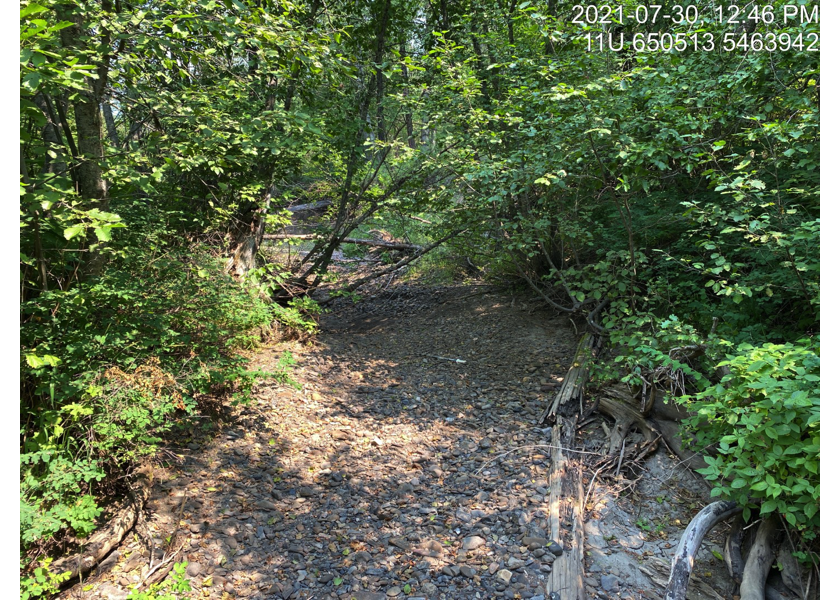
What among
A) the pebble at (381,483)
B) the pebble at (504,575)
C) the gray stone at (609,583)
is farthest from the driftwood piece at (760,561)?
the pebble at (504,575)

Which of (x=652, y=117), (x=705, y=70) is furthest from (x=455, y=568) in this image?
(x=705, y=70)

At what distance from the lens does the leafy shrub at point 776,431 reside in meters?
2.44

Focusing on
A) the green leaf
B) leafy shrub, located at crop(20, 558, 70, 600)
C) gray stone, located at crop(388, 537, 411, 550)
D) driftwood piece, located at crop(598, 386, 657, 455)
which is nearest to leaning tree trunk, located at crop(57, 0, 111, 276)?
the green leaf

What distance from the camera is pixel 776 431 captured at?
2.54 metres

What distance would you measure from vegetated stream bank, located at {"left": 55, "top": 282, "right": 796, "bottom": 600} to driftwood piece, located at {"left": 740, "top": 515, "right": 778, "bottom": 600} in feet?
0.81

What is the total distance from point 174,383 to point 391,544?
1965 millimetres

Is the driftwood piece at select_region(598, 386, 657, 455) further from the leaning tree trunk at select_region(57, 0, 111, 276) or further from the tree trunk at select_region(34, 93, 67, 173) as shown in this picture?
the tree trunk at select_region(34, 93, 67, 173)

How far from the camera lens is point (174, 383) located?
3676 mm

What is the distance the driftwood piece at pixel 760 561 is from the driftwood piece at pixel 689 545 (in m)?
0.20

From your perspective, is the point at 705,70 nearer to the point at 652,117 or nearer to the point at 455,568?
the point at 652,117

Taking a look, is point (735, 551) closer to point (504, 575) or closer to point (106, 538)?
point (504, 575)

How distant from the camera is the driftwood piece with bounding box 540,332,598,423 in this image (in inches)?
185

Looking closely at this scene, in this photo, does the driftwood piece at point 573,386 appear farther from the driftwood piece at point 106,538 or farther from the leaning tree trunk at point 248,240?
the leaning tree trunk at point 248,240

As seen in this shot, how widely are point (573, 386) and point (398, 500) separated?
2.13 meters
